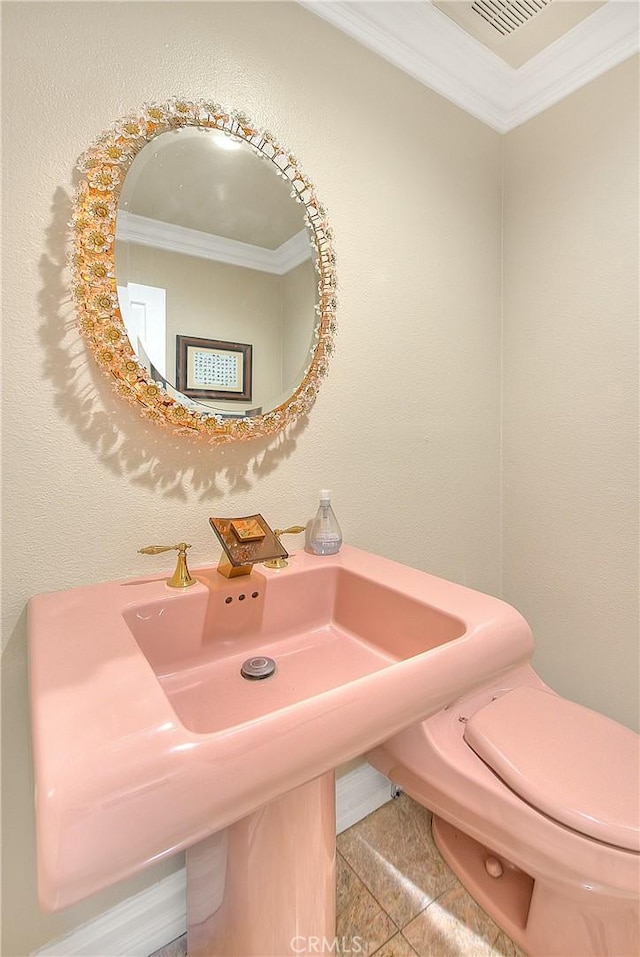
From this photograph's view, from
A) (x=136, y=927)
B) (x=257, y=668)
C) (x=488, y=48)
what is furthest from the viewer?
(x=488, y=48)

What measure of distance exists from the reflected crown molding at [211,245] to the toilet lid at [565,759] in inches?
46.2

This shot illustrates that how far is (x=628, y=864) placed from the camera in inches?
29.5

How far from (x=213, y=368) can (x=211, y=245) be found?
0.28 metres

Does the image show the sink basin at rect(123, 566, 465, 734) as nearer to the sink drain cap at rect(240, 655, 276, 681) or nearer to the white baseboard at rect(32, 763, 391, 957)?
the sink drain cap at rect(240, 655, 276, 681)

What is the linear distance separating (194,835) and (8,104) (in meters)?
1.18

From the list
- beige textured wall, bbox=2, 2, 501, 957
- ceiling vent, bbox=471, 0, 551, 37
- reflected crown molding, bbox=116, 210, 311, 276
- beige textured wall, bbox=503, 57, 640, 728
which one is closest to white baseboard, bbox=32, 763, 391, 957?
beige textured wall, bbox=2, 2, 501, 957

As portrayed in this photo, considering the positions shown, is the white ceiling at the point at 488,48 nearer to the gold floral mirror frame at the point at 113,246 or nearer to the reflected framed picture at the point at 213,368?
the gold floral mirror frame at the point at 113,246

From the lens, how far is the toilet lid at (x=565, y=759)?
0.79 metres

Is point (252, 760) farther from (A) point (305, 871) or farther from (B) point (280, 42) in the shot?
(B) point (280, 42)

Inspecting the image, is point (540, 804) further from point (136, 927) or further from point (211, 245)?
point (211, 245)

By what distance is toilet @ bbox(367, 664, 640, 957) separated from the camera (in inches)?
30.7

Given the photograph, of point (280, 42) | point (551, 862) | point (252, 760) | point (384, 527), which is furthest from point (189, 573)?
point (280, 42)

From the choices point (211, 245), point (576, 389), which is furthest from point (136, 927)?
point (576, 389)

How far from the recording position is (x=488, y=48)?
1.35 metres
